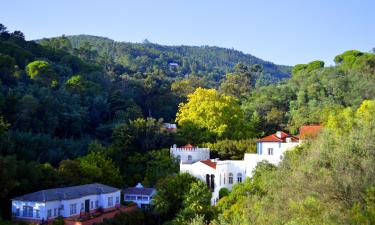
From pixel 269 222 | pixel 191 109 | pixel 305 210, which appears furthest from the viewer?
pixel 191 109

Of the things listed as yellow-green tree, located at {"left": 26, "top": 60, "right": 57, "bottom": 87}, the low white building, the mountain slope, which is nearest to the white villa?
the low white building

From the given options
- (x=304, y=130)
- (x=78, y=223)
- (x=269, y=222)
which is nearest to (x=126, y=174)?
(x=78, y=223)

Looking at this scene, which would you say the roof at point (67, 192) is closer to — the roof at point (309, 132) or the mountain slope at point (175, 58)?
the roof at point (309, 132)

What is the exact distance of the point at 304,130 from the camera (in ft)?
124

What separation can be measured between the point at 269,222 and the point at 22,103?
82.5ft

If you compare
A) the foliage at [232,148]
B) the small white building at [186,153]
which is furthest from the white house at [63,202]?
the foliage at [232,148]

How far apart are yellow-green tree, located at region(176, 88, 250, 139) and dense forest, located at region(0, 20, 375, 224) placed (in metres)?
0.09

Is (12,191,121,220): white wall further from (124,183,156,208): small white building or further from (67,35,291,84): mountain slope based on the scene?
(67,35,291,84): mountain slope

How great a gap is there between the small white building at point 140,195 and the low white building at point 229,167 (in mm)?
2905

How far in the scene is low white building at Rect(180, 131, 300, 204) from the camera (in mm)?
33938

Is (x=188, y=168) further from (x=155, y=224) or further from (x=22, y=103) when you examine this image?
(x=22, y=103)

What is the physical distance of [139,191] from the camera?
112ft

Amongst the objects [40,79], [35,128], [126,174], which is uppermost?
[40,79]

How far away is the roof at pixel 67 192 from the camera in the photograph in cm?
2766
